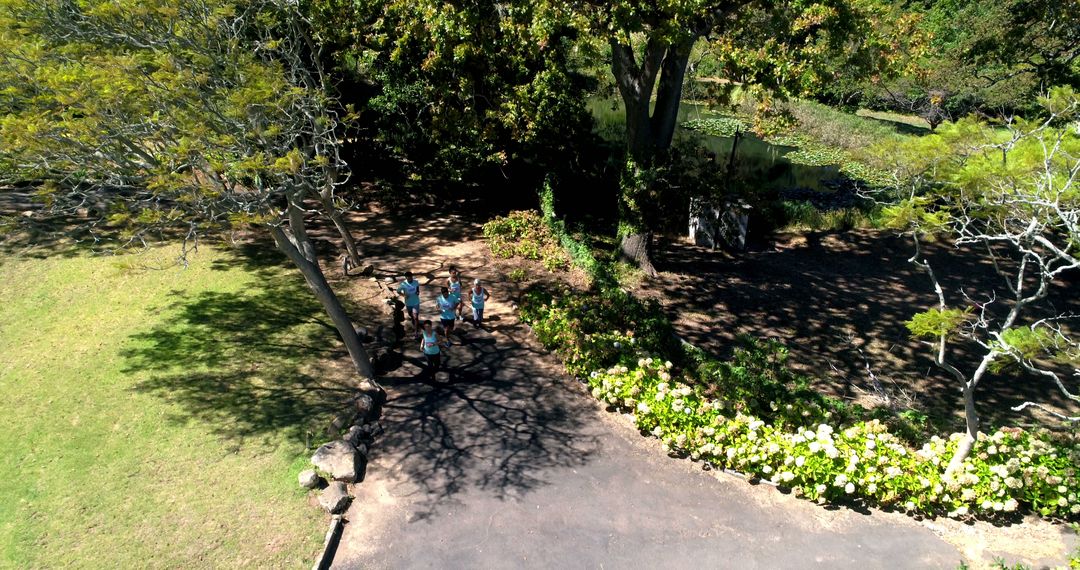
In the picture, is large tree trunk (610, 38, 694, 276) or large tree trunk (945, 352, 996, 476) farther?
large tree trunk (610, 38, 694, 276)

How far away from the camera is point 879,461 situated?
7551mm

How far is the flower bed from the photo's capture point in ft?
24.3

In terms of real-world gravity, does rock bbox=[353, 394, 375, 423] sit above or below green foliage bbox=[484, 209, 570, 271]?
below

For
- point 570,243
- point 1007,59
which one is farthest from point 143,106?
point 1007,59

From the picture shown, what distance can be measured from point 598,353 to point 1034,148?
618cm

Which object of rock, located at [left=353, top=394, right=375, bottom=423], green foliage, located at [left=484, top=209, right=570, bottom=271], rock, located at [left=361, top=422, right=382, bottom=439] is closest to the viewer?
rock, located at [left=361, top=422, right=382, bottom=439]

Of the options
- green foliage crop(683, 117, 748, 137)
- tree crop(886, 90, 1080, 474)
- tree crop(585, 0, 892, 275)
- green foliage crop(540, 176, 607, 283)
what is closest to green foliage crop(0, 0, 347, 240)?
tree crop(585, 0, 892, 275)

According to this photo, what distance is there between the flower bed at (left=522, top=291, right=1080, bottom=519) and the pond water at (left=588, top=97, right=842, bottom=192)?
538 inches

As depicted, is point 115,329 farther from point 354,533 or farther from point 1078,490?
point 1078,490

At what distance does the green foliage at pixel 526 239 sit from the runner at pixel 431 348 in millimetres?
4754

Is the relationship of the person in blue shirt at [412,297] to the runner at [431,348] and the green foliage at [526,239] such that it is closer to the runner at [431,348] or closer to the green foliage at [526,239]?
the runner at [431,348]

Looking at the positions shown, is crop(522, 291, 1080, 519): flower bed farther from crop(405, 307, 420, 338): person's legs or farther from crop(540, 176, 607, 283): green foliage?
crop(540, 176, 607, 283): green foliage

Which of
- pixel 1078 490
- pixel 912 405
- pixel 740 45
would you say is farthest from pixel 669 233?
pixel 1078 490

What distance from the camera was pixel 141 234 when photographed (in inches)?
305
